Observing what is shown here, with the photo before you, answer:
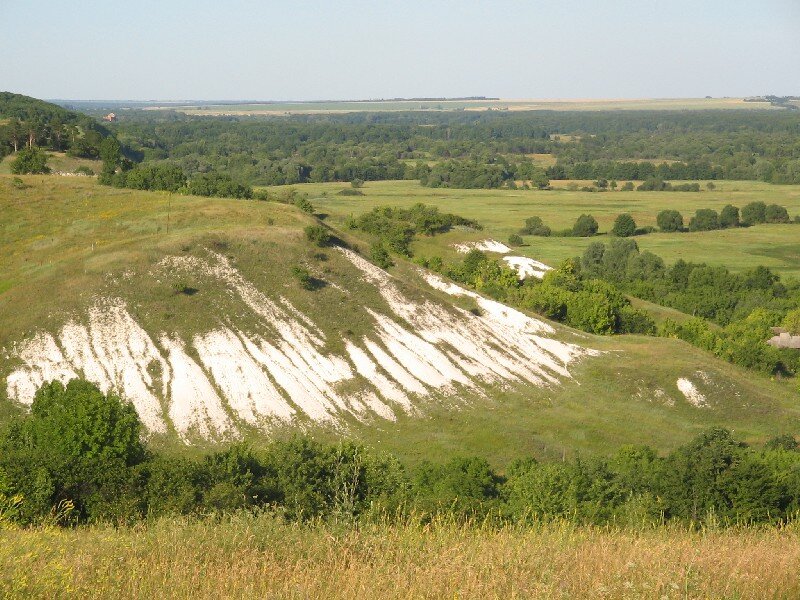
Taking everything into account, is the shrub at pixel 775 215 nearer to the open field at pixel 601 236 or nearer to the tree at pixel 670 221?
the open field at pixel 601 236

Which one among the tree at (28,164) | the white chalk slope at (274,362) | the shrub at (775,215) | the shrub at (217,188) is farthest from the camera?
the shrub at (775,215)

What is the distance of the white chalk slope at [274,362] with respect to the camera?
52.5m

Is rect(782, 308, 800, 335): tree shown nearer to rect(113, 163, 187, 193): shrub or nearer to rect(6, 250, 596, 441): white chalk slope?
rect(6, 250, 596, 441): white chalk slope

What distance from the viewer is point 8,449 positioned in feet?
111

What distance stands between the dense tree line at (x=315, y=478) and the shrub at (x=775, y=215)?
148 meters

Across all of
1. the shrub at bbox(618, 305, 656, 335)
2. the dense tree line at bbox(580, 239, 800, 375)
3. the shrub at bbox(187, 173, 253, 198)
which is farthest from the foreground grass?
the shrub at bbox(187, 173, 253, 198)

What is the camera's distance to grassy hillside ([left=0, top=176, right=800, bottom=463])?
53.5 metres

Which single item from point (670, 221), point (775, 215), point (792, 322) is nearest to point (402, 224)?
point (792, 322)

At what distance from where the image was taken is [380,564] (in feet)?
36.7

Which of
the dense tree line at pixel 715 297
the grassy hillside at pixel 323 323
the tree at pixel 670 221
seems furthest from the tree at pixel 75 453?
Result: the tree at pixel 670 221

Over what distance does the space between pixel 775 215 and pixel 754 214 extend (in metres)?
4.58

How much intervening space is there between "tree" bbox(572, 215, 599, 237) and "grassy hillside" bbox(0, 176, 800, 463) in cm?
8564

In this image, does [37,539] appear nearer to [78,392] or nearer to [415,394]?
[78,392]

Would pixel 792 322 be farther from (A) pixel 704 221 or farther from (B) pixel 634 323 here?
(A) pixel 704 221
